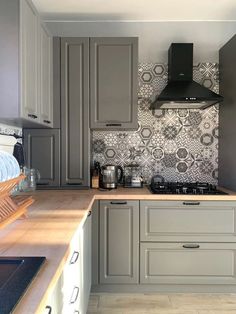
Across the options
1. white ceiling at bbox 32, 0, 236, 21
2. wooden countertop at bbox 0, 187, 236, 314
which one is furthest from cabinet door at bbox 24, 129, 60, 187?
white ceiling at bbox 32, 0, 236, 21

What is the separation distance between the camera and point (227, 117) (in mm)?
2869

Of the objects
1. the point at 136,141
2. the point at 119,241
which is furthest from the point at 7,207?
the point at 136,141

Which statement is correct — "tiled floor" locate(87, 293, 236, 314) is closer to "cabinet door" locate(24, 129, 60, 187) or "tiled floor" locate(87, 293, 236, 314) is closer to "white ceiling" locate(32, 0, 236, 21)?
"cabinet door" locate(24, 129, 60, 187)

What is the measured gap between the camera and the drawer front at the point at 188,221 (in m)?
2.53

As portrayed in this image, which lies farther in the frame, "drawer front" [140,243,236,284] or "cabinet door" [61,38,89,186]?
"cabinet door" [61,38,89,186]

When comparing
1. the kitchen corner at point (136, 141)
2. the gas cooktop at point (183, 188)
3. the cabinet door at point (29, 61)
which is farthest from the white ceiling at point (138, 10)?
the gas cooktop at point (183, 188)

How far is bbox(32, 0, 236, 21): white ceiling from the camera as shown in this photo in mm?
2746

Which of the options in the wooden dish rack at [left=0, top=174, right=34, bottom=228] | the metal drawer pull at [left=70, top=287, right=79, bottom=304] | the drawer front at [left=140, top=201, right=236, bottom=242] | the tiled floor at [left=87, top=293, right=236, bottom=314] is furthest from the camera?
the drawer front at [left=140, top=201, right=236, bottom=242]

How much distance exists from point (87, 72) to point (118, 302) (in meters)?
2.00

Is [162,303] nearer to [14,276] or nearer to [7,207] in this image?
[7,207]

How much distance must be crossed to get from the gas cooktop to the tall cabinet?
0.68ft

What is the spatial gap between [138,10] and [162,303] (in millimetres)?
2619

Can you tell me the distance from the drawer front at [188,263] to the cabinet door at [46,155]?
1030 millimetres

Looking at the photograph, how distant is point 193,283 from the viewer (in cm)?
258
